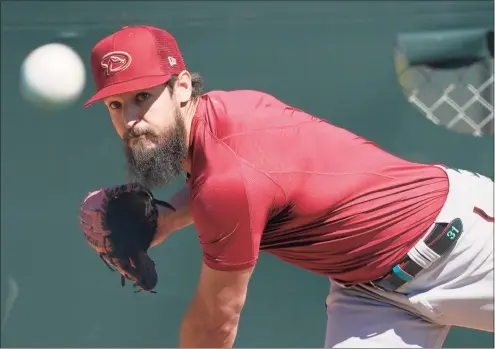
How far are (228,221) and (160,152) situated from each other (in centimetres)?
24

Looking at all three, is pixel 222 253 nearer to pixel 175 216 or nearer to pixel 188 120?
pixel 188 120

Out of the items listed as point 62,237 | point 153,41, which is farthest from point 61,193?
point 153,41

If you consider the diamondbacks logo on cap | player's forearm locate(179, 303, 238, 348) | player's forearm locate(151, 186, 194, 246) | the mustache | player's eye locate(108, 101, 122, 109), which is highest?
the diamondbacks logo on cap

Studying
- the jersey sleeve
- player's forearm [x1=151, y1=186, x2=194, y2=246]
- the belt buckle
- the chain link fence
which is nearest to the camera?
the jersey sleeve

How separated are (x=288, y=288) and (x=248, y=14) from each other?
1093mm

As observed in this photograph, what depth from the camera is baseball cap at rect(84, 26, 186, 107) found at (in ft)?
6.82

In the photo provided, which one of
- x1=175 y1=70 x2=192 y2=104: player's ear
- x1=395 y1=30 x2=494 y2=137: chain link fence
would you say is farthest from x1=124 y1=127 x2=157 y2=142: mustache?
x1=395 y1=30 x2=494 y2=137: chain link fence

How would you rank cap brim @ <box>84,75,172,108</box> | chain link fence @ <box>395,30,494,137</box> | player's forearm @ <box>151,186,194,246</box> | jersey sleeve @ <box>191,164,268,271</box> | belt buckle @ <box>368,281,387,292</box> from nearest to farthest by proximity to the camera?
jersey sleeve @ <box>191,164,268,271</box> < cap brim @ <box>84,75,172,108</box> < belt buckle @ <box>368,281,387,292</box> < player's forearm @ <box>151,186,194,246</box> < chain link fence @ <box>395,30,494,137</box>

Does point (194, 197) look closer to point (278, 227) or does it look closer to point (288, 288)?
point (278, 227)

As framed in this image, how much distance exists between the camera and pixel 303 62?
12.2 ft

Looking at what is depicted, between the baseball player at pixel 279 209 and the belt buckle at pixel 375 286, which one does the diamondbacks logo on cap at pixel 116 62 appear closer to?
the baseball player at pixel 279 209

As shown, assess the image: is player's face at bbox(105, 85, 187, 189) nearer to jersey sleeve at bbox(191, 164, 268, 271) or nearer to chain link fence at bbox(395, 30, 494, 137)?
jersey sleeve at bbox(191, 164, 268, 271)

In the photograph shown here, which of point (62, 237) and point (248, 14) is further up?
point (248, 14)

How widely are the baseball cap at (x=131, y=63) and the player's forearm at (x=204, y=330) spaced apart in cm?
51
